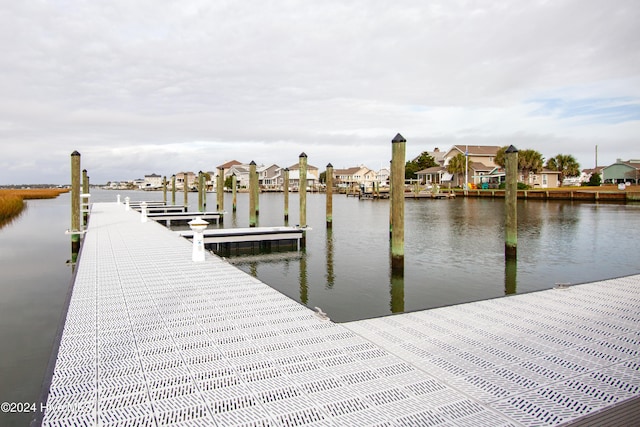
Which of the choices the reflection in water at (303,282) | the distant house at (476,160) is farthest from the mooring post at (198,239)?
the distant house at (476,160)

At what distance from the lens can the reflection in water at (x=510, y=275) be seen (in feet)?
36.2

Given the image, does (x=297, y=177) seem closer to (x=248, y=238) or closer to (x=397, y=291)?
(x=248, y=238)

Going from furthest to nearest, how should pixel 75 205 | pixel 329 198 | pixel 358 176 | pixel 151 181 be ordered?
1. pixel 151 181
2. pixel 358 176
3. pixel 329 198
4. pixel 75 205

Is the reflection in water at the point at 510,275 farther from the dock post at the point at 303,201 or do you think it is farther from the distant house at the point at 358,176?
the distant house at the point at 358,176

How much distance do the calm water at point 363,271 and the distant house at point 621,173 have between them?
62.8 m

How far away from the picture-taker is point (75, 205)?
1538cm

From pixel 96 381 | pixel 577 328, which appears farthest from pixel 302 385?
pixel 577 328

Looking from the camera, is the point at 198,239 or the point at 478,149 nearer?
the point at 198,239

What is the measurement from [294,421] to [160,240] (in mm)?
11525

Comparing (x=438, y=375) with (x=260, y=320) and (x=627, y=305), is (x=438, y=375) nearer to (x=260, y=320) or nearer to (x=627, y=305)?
(x=260, y=320)

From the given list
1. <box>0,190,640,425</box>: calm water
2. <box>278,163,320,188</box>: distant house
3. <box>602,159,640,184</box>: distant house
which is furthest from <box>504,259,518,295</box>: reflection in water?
<box>278,163,320,188</box>: distant house

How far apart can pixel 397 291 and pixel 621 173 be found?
84.1 metres

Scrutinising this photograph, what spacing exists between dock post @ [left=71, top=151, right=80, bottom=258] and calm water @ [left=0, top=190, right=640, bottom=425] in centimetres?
72

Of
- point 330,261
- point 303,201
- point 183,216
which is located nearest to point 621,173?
point 303,201
